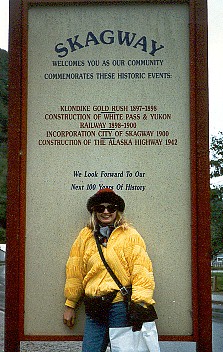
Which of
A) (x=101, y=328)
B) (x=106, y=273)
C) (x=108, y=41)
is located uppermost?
(x=108, y=41)

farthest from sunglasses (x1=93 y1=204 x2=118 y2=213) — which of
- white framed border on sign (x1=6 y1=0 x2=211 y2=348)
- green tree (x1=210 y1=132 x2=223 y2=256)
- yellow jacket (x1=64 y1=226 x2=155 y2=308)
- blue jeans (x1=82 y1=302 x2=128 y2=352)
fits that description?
green tree (x1=210 y1=132 x2=223 y2=256)

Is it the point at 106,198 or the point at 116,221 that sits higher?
the point at 106,198

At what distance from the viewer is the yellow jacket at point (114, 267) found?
4.41 metres

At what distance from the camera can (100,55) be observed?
16.4ft

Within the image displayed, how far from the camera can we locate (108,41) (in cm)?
500

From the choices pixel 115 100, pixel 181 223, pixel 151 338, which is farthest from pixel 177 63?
pixel 151 338

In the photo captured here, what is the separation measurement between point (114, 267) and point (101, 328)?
1.59 ft

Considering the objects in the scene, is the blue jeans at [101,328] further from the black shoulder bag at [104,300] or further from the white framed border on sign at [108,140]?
the white framed border on sign at [108,140]

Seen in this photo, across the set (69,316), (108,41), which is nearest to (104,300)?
(69,316)

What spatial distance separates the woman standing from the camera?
14.5 feet

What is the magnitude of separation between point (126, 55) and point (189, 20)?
1.87 feet

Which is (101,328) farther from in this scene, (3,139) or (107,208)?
(3,139)

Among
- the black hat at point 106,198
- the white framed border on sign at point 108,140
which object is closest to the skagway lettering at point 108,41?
the white framed border on sign at point 108,140

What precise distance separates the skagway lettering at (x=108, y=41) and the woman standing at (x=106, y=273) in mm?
1199
